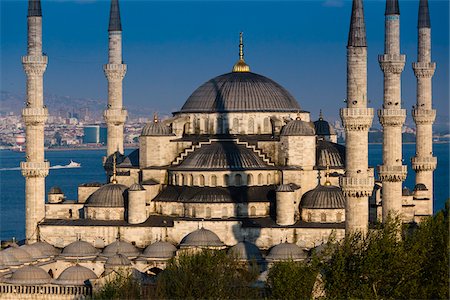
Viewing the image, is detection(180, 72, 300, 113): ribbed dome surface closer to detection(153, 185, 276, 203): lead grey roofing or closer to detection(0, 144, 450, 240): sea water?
detection(153, 185, 276, 203): lead grey roofing

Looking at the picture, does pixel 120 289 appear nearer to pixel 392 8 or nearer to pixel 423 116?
pixel 392 8

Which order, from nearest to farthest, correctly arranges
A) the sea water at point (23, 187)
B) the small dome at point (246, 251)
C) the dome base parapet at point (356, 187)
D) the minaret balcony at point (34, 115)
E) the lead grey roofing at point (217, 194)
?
1. the dome base parapet at point (356, 187)
2. the small dome at point (246, 251)
3. the lead grey roofing at point (217, 194)
4. the minaret balcony at point (34, 115)
5. the sea water at point (23, 187)

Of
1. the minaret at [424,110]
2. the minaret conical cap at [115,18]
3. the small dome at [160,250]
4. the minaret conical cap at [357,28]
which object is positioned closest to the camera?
the minaret conical cap at [357,28]

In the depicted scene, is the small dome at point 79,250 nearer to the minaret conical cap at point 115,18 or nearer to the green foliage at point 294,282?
the green foliage at point 294,282

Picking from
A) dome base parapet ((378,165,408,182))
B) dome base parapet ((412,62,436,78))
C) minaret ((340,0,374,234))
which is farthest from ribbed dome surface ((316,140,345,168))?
minaret ((340,0,374,234))

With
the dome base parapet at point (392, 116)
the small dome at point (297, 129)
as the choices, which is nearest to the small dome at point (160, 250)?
the small dome at point (297, 129)

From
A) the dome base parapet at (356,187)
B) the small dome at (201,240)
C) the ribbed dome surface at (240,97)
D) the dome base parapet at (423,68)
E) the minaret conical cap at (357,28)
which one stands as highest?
the minaret conical cap at (357,28)

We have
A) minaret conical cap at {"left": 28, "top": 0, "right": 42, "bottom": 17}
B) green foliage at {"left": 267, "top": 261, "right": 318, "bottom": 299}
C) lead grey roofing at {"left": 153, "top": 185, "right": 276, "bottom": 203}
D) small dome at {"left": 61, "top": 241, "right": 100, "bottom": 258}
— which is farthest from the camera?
minaret conical cap at {"left": 28, "top": 0, "right": 42, "bottom": 17}
